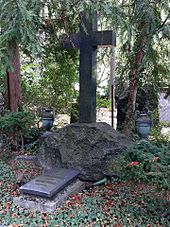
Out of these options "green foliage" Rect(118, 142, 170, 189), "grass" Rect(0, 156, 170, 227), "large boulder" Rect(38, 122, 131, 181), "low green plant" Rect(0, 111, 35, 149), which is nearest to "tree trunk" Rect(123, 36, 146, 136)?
"large boulder" Rect(38, 122, 131, 181)

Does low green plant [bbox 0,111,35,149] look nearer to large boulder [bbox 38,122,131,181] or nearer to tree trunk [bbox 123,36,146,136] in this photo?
large boulder [bbox 38,122,131,181]

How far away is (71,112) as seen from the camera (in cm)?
610

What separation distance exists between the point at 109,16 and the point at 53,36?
274cm

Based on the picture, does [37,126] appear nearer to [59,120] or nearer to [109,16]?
[59,120]

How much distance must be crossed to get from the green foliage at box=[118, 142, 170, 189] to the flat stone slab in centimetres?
74

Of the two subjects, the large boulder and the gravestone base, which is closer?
the gravestone base

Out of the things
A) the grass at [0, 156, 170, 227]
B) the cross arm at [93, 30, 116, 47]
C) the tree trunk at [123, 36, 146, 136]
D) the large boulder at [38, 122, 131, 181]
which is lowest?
the grass at [0, 156, 170, 227]

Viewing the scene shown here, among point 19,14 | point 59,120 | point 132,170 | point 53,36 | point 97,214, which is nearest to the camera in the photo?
point 19,14

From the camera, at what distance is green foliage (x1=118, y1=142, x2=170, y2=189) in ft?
7.97

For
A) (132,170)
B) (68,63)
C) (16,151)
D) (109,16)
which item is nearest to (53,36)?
(68,63)

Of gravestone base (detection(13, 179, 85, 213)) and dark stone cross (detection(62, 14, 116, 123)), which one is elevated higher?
dark stone cross (detection(62, 14, 116, 123))

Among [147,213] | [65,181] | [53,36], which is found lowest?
[147,213]

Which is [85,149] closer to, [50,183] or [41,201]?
[50,183]

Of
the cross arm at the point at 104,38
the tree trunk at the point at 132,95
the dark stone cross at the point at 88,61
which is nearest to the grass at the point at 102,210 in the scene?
the dark stone cross at the point at 88,61
